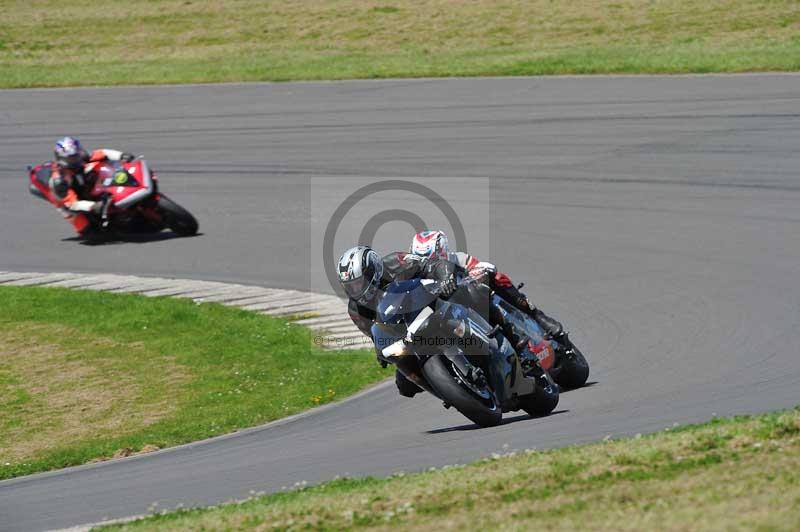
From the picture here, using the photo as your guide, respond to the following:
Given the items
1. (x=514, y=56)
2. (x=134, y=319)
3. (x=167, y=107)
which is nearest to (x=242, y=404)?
(x=134, y=319)

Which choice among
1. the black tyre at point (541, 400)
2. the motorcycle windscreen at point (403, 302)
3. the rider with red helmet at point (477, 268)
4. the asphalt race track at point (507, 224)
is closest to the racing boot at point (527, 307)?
the rider with red helmet at point (477, 268)

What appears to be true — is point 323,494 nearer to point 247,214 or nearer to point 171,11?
point 247,214

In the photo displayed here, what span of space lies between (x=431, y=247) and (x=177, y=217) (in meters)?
9.96

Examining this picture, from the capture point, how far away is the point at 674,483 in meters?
6.70

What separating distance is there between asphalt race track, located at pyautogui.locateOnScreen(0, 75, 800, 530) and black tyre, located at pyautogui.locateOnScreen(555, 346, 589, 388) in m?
0.13

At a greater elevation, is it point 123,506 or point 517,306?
point 517,306

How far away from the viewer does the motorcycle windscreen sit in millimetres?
9656

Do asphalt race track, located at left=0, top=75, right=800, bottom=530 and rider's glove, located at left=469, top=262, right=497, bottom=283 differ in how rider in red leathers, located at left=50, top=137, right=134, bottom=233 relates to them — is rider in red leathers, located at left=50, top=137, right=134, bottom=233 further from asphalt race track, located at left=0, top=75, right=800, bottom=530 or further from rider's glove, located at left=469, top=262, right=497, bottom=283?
rider's glove, located at left=469, top=262, right=497, bottom=283

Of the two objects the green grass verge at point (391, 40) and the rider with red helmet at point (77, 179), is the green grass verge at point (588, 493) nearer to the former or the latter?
the rider with red helmet at point (77, 179)

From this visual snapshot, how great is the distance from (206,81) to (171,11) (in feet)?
38.6

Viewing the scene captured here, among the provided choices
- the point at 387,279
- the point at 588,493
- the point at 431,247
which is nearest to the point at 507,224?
the point at 431,247

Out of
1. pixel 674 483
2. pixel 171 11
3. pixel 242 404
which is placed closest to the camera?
pixel 674 483

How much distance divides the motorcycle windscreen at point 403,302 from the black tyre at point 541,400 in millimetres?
1263

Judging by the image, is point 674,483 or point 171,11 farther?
point 171,11
